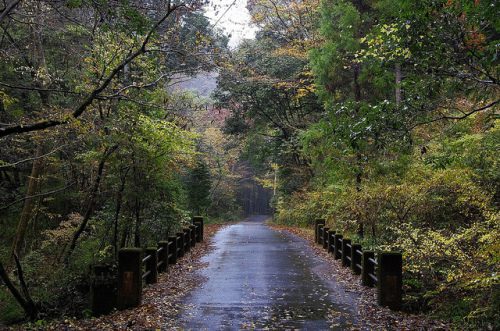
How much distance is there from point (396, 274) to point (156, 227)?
925 cm

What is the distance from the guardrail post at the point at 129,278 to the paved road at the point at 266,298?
40.0 inches

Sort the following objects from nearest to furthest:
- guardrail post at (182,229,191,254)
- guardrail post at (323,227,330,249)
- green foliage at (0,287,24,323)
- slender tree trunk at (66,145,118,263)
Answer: green foliage at (0,287,24,323) < slender tree trunk at (66,145,118,263) < guardrail post at (182,229,191,254) < guardrail post at (323,227,330,249)

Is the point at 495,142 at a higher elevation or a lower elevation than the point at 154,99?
lower

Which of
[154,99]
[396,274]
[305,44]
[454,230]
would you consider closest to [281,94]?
[305,44]

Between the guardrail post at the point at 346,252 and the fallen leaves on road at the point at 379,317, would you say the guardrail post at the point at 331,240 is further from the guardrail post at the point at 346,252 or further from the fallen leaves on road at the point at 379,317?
the fallen leaves on road at the point at 379,317

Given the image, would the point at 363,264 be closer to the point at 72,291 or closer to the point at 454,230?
the point at 454,230

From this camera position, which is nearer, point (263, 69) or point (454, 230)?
point (454, 230)

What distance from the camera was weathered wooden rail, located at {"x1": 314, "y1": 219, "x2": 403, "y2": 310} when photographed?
8430 mm

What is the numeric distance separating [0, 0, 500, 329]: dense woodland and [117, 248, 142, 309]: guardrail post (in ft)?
5.33

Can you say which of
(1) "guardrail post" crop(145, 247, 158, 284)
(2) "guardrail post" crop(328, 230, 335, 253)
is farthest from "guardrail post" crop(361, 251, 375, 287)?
(2) "guardrail post" crop(328, 230, 335, 253)

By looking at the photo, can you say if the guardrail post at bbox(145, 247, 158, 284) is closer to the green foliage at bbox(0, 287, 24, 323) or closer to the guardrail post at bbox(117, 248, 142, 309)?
the guardrail post at bbox(117, 248, 142, 309)

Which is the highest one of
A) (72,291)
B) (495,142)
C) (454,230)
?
(495,142)

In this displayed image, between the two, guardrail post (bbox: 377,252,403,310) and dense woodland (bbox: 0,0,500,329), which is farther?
guardrail post (bbox: 377,252,403,310)

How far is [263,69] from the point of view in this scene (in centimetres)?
3041
